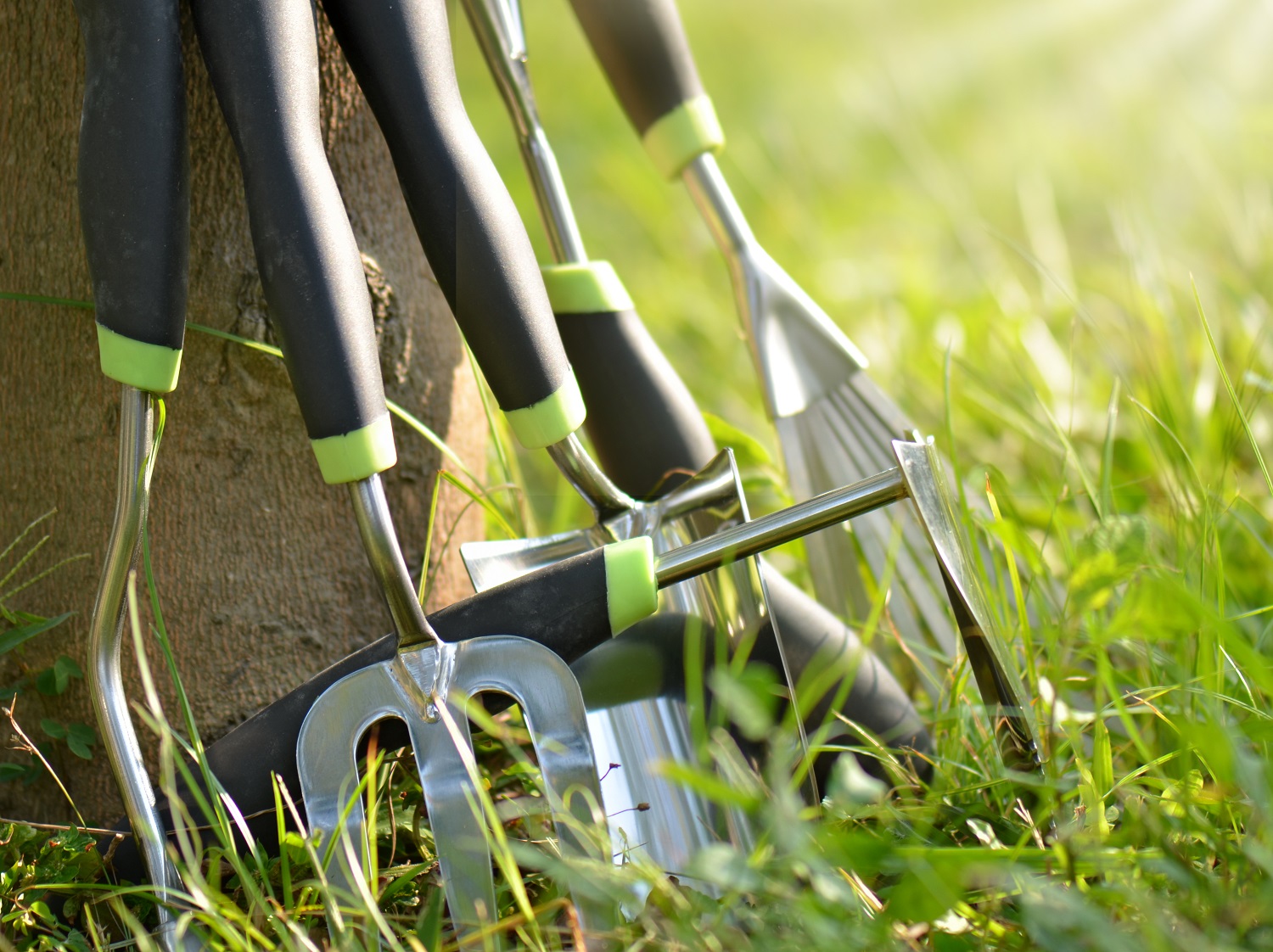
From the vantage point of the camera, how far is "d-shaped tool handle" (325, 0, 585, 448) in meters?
0.50

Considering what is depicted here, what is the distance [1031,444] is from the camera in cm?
99

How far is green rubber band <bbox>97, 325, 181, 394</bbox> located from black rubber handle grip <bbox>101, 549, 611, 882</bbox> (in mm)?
162

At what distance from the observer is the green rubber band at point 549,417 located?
520 mm

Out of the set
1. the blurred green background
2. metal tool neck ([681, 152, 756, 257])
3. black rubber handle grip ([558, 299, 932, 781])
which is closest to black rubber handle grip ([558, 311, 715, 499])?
black rubber handle grip ([558, 299, 932, 781])

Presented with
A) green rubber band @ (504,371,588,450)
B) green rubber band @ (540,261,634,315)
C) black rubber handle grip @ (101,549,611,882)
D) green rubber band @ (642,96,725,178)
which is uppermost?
green rubber band @ (642,96,725,178)

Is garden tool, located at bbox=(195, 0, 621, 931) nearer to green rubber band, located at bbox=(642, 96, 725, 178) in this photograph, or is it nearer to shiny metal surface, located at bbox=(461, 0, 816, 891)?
shiny metal surface, located at bbox=(461, 0, 816, 891)

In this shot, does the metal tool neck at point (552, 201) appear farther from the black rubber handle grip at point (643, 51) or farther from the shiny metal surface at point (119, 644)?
the shiny metal surface at point (119, 644)

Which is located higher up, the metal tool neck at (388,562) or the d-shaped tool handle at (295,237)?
the d-shaped tool handle at (295,237)

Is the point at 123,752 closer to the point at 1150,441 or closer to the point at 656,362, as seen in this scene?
the point at 656,362

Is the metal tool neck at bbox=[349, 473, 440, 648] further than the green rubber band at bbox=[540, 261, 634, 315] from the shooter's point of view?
No

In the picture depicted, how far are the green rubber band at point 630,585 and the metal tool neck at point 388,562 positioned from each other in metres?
0.09

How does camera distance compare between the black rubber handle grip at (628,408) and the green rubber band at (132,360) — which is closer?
the green rubber band at (132,360)

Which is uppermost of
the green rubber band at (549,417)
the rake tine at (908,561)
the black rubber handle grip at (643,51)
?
the black rubber handle grip at (643,51)

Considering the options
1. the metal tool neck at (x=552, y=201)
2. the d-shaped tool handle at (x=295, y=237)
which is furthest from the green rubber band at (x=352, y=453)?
the metal tool neck at (x=552, y=201)
